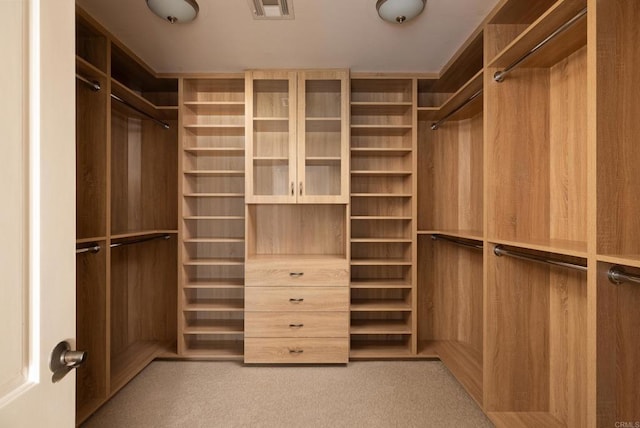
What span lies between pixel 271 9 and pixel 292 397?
2421 mm

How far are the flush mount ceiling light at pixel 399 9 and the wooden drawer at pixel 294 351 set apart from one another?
226 cm

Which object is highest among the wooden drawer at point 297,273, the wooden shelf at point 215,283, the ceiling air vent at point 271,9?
the ceiling air vent at point 271,9

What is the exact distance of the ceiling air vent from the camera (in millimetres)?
1906

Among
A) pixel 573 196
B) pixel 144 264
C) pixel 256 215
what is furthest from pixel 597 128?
pixel 144 264

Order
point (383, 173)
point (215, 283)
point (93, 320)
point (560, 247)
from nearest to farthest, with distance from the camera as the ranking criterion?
point (560, 247) < point (93, 320) < point (383, 173) < point (215, 283)

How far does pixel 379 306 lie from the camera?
290cm

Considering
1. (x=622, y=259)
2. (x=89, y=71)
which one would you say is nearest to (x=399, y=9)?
(x=622, y=259)

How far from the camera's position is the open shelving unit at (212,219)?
2.88 metres

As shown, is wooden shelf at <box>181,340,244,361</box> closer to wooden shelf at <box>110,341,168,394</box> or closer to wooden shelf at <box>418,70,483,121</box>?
wooden shelf at <box>110,341,168,394</box>

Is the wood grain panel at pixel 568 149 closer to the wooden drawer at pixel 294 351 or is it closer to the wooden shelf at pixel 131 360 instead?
the wooden drawer at pixel 294 351

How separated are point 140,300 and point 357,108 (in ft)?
8.62

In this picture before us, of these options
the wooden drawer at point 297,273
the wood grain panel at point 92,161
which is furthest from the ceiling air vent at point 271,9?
the wooden drawer at point 297,273
